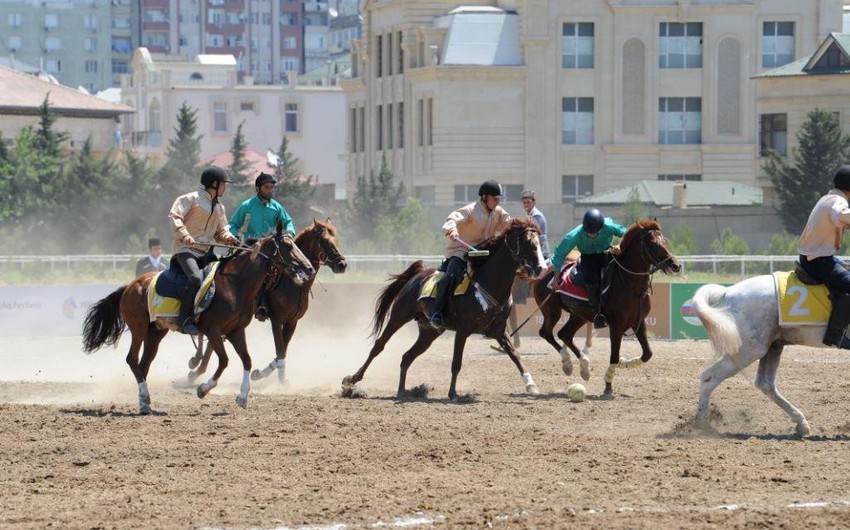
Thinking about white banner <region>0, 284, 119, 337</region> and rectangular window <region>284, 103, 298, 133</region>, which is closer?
white banner <region>0, 284, 119, 337</region>

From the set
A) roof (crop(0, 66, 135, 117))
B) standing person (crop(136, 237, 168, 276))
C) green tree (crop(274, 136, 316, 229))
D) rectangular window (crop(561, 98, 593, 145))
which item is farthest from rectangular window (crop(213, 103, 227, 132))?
standing person (crop(136, 237, 168, 276))

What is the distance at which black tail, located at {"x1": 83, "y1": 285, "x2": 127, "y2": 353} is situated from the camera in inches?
688

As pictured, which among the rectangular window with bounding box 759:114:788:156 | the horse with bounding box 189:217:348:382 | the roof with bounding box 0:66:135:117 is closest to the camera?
the horse with bounding box 189:217:348:382

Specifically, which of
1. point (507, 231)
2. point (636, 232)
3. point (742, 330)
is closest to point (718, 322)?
point (742, 330)

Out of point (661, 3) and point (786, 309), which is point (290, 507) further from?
point (661, 3)

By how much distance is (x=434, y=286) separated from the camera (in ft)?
59.3

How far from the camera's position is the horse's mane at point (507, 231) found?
17.4 m

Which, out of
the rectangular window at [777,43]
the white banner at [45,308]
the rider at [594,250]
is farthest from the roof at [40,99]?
the rider at [594,250]

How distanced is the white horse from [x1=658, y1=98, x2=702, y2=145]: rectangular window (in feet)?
189

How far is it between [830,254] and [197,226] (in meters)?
6.48

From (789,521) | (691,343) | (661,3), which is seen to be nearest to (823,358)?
(691,343)

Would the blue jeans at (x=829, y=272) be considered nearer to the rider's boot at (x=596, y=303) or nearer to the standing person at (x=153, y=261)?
the rider's boot at (x=596, y=303)

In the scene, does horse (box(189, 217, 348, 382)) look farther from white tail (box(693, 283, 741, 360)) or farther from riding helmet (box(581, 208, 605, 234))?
white tail (box(693, 283, 741, 360))

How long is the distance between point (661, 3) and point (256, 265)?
56067 millimetres
